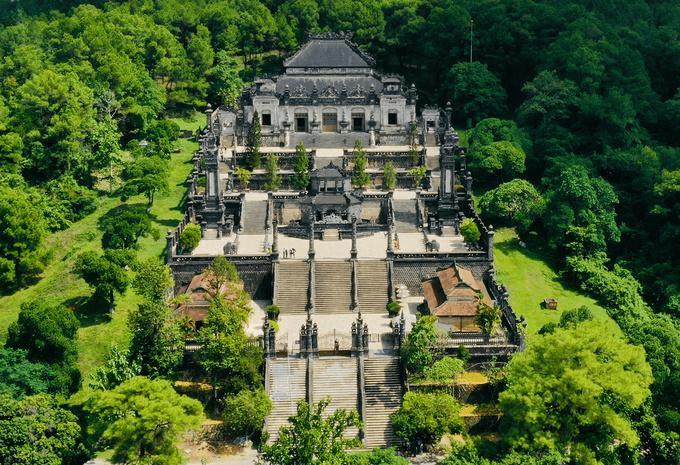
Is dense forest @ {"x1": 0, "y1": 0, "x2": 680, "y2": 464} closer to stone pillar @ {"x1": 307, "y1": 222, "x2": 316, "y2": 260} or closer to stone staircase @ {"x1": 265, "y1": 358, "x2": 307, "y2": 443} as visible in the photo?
stone staircase @ {"x1": 265, "y1": 358, "x2": 307, "y2": 443}

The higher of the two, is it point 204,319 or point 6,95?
point 6,95

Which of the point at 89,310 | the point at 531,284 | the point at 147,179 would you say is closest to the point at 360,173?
the point at 147,179

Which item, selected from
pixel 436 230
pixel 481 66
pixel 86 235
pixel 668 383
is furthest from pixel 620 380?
pixel 481 66

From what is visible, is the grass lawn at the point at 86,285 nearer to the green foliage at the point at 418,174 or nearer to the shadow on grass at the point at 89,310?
the shadow on grass at the point at 89,310

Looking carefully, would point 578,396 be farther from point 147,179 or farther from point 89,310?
point 147,179

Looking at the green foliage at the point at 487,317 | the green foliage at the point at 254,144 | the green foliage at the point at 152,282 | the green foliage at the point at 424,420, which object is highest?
the green foliage at the point at 254,144

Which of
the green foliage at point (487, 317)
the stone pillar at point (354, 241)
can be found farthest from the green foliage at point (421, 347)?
the stone pillar at point (354, 241)

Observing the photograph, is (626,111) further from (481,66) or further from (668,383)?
(668,383)

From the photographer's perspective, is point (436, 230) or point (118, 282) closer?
point (118, 282)
